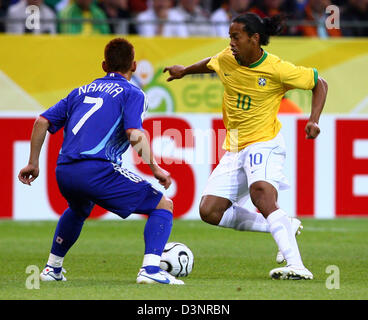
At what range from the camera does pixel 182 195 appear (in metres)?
13.1

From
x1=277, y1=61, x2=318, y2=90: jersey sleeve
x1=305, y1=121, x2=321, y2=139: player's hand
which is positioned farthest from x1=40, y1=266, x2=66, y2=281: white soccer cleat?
x1=277, y1=61, x2=318, y2=90: jersey sleeve

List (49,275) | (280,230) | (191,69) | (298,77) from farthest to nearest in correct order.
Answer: (191,69) < (298,77) < (280,230) < (49,275)

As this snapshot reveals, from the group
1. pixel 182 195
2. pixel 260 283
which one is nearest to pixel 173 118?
pixel 182 195

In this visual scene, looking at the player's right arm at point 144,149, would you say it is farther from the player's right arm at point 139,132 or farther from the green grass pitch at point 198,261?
the green grass pitch at point 198,261

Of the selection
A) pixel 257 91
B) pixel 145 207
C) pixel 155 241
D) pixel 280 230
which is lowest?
pixel 155 241

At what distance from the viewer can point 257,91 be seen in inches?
311

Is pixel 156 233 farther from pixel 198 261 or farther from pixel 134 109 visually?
pixel 198 261

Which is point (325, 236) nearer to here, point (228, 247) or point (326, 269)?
point (228, 247)

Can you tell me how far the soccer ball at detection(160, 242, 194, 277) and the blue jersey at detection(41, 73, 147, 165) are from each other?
3.45ft

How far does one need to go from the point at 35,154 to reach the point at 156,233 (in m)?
1.06

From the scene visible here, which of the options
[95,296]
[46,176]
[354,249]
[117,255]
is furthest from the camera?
[46,176]

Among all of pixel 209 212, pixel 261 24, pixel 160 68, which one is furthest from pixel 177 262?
pixel 160 68

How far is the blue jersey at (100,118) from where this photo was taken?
6871mm
